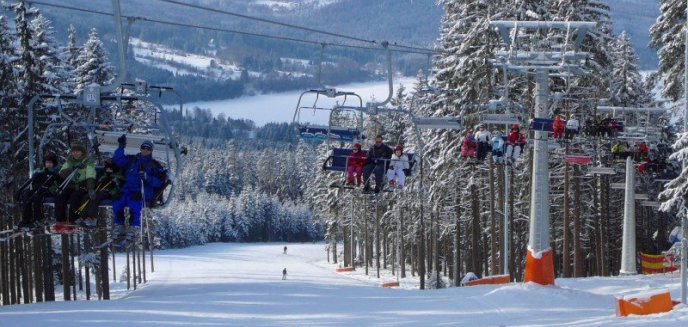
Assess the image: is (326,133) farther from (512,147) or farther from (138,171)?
(138,171)

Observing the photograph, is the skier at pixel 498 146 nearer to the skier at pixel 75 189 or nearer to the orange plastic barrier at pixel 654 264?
the skier at pixel 75 189

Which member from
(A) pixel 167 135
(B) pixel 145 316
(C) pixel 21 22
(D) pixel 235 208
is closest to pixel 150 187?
(A) pixel 167 135

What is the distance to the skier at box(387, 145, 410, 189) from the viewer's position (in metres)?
22.9

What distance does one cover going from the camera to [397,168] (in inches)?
914

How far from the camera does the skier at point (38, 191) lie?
18703mm

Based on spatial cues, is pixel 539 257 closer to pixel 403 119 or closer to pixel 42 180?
pixel 42 180

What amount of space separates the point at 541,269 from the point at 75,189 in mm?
12221

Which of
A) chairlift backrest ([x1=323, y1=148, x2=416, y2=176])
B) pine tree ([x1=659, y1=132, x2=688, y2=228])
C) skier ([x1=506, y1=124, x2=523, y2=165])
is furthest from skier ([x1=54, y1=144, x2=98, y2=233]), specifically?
pine tree ([x1=659, y1=132, x2=688, y2=228])

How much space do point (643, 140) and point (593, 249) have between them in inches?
638

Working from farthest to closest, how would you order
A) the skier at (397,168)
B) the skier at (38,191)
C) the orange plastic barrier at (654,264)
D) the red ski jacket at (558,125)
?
1. the orange plastic barrier at (654,264)
2. the skier at (397,168)
3. the red ski jacket at (558,125)
4. the skier at (38,191)

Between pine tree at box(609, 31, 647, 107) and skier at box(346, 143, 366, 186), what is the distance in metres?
21.7

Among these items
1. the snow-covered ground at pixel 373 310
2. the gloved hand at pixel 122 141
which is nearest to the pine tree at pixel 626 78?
the snow-covered ground at pixel 373 310

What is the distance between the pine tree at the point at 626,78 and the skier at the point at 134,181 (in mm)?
28624

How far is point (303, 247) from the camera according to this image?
112875mm
